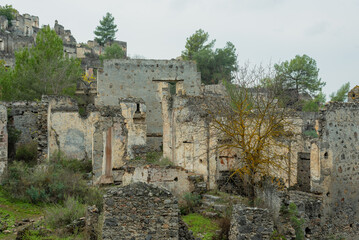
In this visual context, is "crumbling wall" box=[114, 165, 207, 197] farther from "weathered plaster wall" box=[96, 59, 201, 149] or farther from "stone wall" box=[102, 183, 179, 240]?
"weathered plaster wall" box=[96, 59, 201, 149]

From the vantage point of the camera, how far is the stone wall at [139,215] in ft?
21.9

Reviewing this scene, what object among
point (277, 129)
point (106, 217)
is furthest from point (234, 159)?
point (106, 217)

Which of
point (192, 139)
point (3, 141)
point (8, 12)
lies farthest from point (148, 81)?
point (8, 12)

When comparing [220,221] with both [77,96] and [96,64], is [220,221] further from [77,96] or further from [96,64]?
[96,64]

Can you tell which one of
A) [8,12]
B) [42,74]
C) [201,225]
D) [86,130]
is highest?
[8,12]

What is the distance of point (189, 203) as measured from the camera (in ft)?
35.0

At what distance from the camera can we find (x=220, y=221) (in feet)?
29.9

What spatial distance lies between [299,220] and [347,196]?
3.55 metres

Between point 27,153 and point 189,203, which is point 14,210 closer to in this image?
point 189,203

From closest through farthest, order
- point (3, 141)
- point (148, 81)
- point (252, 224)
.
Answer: point (252, 224)
point (3, 141)
point (148, 81)

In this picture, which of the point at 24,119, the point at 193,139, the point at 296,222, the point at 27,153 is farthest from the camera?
the point at 24,119

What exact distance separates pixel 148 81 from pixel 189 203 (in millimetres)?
10833

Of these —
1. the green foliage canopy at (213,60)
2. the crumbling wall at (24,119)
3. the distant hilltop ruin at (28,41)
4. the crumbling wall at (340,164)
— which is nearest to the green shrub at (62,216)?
the crumbling wall at (340,164)

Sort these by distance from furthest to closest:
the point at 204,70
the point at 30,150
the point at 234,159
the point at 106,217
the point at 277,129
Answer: the point at 204,70 < the point at 30,150 < the point at 234,159 < the point at 277,129 < the point at 106,217
